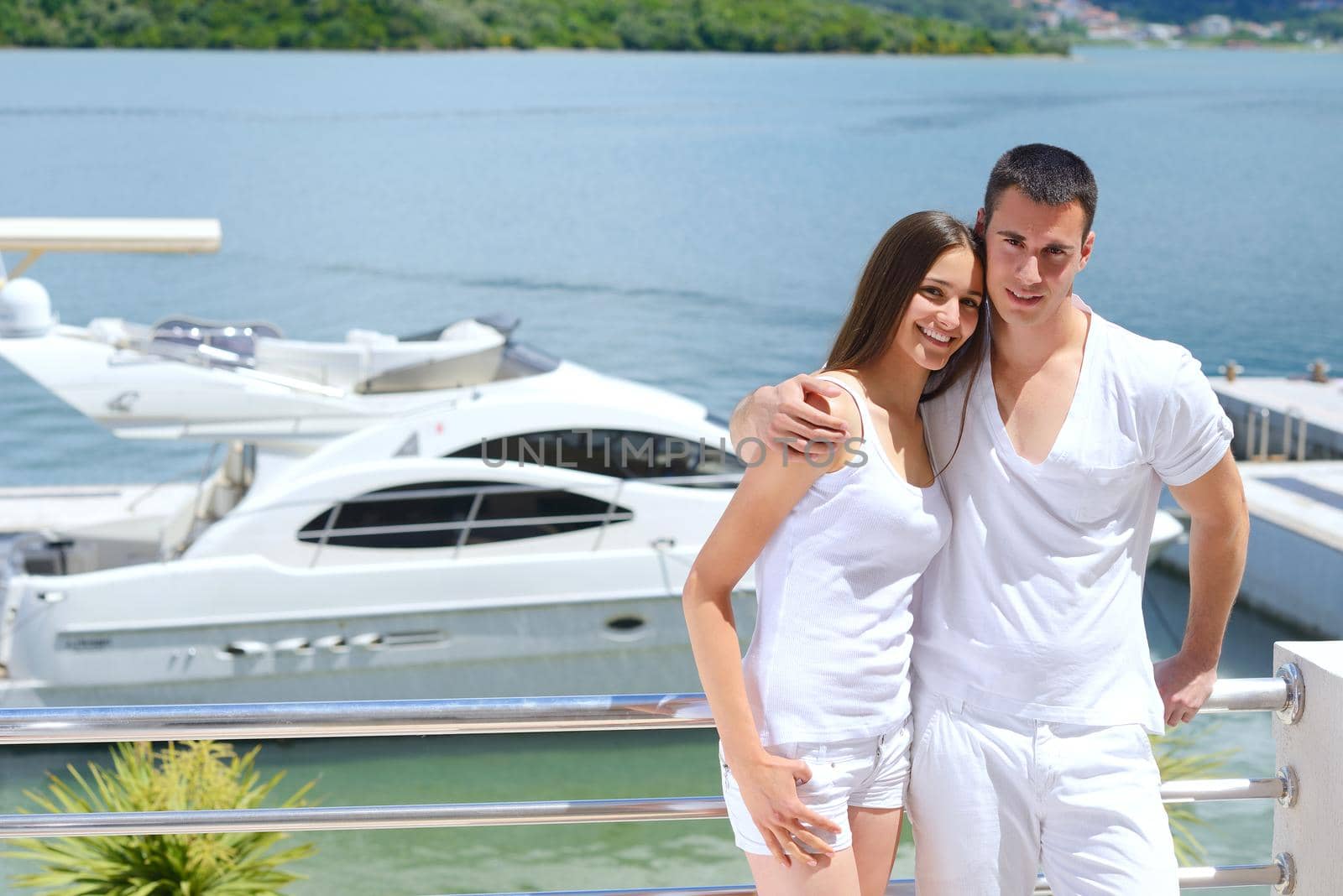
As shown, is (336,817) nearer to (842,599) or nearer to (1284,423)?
(842,599)

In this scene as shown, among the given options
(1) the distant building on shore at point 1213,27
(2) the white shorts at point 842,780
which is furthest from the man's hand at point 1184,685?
(1) the distant building on shore at point 1213,27

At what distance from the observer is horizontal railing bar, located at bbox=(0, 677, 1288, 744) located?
86.1 inches

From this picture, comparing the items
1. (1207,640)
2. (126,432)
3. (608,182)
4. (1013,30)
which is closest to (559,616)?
(126,432)

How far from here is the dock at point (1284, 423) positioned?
17641mm

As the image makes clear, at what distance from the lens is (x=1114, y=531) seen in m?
2.11

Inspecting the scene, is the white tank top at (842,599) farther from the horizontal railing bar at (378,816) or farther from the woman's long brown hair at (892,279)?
the horizontal railing bar at (378,816)

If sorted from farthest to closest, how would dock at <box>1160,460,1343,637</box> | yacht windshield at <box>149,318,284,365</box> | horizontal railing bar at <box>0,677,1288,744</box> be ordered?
dock at <box>1160,460,1343,637</box> → yacht windshield at <box>149,318,284,365</box> → horizontal railing bar at <box>0,677,1288,744</box>

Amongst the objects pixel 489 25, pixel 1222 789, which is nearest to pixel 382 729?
pixel 1222 789

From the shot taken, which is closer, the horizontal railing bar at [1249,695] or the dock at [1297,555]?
Result: the horizontal railing bar at [1249,695]

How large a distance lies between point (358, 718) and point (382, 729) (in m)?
0.04

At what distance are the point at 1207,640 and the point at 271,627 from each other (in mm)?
7668

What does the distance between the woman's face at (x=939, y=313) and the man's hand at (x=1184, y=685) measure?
0.66 meters

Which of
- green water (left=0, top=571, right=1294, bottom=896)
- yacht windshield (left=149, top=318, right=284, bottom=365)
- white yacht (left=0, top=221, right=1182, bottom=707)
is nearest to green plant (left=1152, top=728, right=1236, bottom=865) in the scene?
green water (left=0, top=571, right=1294, bottom=896)

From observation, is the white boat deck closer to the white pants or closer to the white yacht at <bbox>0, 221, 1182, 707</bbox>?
the white yacht at <bbox>0, 221, 1182, 707</bbox>
